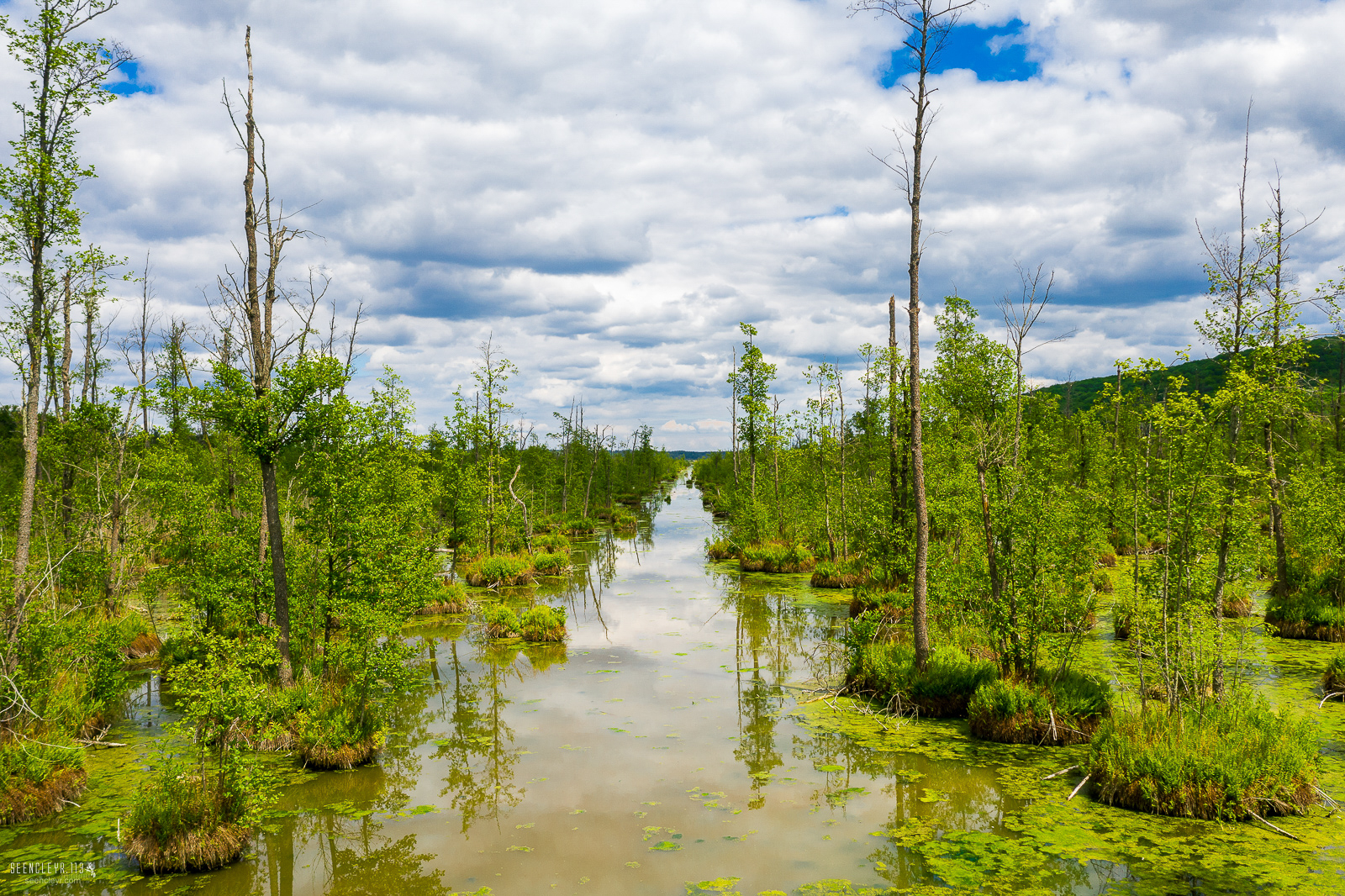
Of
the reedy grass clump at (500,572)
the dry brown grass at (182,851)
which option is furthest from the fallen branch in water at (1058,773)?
the reedy grass clump at (500,572)

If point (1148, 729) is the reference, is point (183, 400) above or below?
above

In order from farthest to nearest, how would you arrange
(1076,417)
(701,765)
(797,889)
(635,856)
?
(1076,417)
(701,765)
(635,856)
(797,889)

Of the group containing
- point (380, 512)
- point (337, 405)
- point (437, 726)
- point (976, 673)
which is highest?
point (337, 405)

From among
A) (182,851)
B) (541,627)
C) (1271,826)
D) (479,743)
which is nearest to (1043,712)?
(1271,826)

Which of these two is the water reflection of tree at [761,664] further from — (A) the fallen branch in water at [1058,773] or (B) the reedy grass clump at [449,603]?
(B) the reedy grass clump at [449,603]

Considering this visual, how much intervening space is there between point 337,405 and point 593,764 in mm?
8090

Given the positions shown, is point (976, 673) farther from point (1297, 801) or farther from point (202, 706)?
point (202, 706)

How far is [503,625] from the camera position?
20656mm

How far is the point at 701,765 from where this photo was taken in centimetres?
1138

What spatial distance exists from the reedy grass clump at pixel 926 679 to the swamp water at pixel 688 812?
26.3 inches

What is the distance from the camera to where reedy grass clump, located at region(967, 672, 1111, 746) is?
37.4 feet

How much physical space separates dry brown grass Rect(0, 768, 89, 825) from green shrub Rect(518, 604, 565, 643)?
36.4ft

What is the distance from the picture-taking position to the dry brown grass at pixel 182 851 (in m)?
8.16

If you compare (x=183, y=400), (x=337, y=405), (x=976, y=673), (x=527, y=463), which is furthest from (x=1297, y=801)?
(x=527, y=463)
